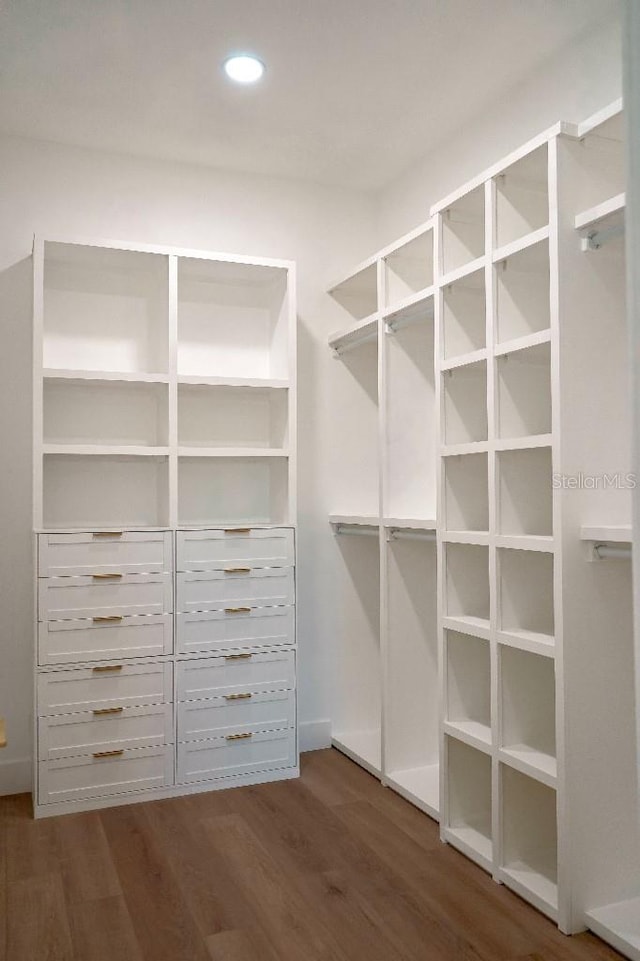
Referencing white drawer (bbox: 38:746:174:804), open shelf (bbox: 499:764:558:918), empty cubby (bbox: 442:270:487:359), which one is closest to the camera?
open shelf (bbox: 499:764:558:918)

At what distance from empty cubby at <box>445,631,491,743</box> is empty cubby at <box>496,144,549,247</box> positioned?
1.41 m

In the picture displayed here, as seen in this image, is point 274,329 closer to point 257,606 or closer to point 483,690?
point 257,606

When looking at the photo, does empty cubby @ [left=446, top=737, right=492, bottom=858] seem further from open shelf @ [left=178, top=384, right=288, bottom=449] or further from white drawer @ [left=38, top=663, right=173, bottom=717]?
open shelf @ [left=178, top=384, right=288, bottom=449]

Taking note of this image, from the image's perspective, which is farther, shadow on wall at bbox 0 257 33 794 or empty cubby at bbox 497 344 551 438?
shadow on wall at bbox 0 257 33 794

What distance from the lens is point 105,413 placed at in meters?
3.55

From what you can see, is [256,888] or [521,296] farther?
[521,296]

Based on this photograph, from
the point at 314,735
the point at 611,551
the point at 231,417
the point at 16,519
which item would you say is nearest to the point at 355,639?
the point at 314,735

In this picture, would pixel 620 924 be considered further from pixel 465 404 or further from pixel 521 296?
pixel 521 296

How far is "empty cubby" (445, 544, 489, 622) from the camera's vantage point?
2842 millimetres

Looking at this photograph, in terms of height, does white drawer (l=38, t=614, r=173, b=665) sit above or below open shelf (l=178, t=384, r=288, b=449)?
below

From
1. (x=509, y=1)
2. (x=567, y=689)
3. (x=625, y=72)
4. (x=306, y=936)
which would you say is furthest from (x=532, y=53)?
(x=306, y=936)

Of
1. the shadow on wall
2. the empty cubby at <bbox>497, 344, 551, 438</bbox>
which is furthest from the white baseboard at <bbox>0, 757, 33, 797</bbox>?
the empty cubby at <bbox>497, 344, 551, 438</bbox>

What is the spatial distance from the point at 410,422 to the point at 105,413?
138cm

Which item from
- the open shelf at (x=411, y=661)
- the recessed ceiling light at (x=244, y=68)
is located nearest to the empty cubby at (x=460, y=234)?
the recessed ceiling light at (x=244, y=68)
